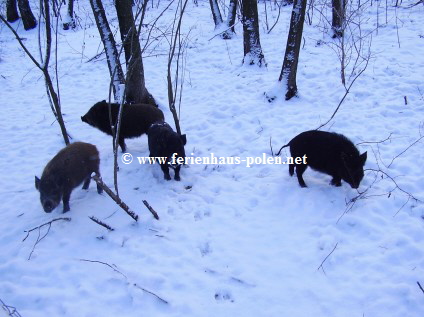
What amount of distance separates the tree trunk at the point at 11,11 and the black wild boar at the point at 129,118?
13703 mm

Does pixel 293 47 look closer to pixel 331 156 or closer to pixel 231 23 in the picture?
pixel 331 156

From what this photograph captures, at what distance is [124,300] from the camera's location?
3.28 meters

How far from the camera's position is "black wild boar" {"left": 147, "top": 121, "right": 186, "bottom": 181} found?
493 centimetres

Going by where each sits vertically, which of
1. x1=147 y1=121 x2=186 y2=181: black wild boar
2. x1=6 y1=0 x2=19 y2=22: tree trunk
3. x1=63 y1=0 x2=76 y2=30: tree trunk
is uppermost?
x1=6 y1=0 x2=19 y2=22: tree trunk

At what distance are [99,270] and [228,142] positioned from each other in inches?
129

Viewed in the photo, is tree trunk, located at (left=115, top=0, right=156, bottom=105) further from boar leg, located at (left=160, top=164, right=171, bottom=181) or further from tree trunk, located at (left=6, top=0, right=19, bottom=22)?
tree trunk, located at (left=6, top=0, right=19, bottom=22)

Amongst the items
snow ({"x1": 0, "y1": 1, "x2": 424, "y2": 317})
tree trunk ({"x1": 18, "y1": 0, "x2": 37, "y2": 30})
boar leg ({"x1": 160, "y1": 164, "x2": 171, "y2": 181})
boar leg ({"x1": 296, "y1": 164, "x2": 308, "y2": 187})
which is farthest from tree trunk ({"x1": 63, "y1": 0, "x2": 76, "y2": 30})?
boar leg ({"x1": 296, "y1": 164, "x2": 308, "y2": 187})

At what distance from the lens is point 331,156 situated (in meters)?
4.38

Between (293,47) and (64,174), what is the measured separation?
517 centimetres

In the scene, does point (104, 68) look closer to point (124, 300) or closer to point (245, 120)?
point (245, 120)

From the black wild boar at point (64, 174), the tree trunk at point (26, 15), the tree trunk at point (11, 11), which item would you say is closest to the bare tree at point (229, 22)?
the black wild boar at point (64, 174)

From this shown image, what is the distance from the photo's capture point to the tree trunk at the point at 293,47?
6473mm

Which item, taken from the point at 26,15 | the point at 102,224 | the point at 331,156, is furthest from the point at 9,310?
the point at 26,15

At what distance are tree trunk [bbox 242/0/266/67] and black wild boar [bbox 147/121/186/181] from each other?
15.3 feet
